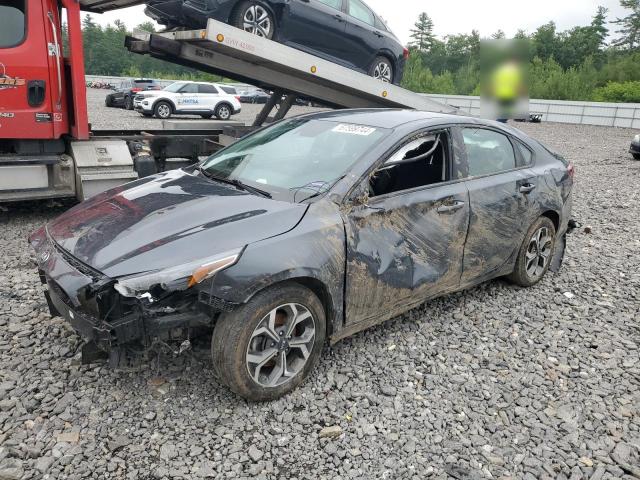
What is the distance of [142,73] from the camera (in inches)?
2242

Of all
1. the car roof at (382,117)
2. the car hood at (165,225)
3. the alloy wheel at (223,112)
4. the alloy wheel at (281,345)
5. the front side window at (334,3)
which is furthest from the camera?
the alloy wheel at (223,112)

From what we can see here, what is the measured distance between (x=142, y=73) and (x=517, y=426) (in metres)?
60.9

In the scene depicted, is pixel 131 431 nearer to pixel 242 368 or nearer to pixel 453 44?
pixel 242 368

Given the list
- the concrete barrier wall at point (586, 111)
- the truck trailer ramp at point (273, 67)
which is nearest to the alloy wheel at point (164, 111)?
the concrete barrier wall at point (586, 111)

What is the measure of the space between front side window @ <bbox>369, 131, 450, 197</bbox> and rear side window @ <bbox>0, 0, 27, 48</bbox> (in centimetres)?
424

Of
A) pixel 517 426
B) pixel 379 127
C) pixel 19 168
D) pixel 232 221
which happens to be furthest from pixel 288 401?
pixel 19 168

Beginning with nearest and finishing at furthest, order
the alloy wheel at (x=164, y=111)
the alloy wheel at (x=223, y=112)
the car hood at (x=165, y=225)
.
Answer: the car hood at (x=165, y=225)
the alloy wheel at (x=164, y=111)
the alloy wheel at (x=223, y=112)

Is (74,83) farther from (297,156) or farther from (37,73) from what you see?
(297,156)

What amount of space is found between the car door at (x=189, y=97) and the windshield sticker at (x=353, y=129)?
19.8m

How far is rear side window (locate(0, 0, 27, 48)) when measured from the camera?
17.4 ft

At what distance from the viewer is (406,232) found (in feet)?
11.3

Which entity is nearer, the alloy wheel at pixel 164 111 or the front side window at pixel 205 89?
the alloy wheel at pixel 164 111

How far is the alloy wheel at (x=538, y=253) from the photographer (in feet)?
15.3

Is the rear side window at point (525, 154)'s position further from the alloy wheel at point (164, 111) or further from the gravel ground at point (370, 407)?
the alloy wheel at point (164, 111)
